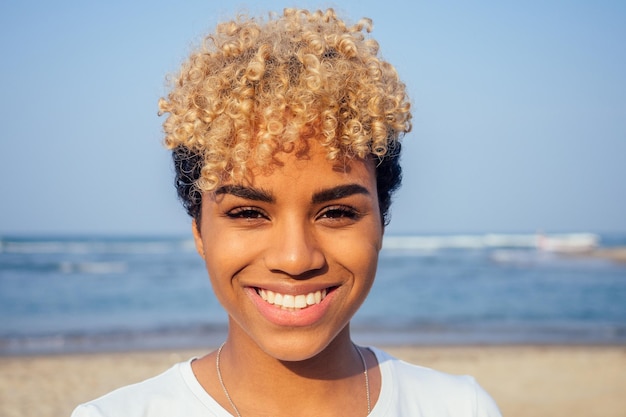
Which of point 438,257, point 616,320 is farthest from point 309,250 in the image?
point 438,257

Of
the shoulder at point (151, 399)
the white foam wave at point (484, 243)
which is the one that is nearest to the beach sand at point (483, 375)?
the shoulder at point (151, 399)

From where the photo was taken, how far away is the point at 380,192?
2266 millimetres

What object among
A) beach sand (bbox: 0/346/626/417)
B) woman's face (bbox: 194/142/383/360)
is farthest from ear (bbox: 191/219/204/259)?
beach sand (bbox: 0/346/626/417)

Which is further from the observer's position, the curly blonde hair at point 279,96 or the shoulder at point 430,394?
the shoulder at point 430,394

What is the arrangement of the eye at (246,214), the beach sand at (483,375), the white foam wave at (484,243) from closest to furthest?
the eye at (246,214), the beach sand at (483,375), the white foam wave at (484,243)

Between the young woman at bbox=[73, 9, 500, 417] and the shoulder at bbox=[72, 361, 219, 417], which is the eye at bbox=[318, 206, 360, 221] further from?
the shoulder at bbox=[72, 361, 219, 417]

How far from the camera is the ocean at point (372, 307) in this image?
41.1 ft

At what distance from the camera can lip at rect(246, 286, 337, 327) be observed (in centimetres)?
195

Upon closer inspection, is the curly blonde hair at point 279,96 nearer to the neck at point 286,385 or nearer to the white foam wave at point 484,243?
the neck at point 286,385

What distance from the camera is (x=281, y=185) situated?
191cm

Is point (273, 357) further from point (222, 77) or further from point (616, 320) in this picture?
point (616, 320)

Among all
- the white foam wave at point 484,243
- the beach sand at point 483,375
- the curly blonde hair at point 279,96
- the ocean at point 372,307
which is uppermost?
the white foam wave at point 484,243

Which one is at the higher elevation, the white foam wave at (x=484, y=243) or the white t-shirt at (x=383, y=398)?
the white foam wave at (x=484, y=243)

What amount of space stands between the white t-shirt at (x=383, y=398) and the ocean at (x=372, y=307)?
9.66 meters
